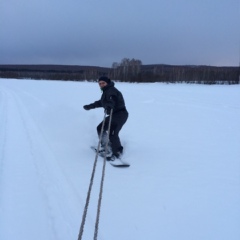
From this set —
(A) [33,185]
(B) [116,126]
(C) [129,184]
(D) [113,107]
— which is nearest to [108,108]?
(D) [113,107]

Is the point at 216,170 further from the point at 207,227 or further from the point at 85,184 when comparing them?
the point at 85,184

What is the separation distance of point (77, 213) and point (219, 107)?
10350 mm

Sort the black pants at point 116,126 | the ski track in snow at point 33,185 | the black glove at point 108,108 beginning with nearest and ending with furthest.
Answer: the ski track in snow at point 33,185
the black glove at point 108,108
the black pants at point 116,126

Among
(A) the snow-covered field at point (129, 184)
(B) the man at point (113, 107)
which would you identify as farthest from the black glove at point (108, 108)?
(A) the snow-covered field at point (129, 184)

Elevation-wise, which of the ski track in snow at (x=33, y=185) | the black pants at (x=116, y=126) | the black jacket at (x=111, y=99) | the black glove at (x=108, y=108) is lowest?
the ski track in snow at (x=33, y=185)

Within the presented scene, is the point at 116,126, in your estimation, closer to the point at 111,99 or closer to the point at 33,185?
the point at 111,99

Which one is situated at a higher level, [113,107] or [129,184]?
[113,107]

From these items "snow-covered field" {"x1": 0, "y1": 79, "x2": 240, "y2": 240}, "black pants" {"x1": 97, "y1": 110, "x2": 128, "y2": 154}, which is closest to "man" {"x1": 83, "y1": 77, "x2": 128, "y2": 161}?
"black pants" {"x1": 97, "y1": 110, "x2": 128, "y2": 154}

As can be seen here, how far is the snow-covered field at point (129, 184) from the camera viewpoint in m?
3.49

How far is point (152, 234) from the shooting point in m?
3.39

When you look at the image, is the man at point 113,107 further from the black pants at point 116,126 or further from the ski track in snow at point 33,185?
the ski track in snow at point 33,185

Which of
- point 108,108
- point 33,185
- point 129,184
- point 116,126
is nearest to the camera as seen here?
point 33,185

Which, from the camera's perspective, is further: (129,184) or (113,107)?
(113,107)

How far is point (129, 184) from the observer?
15.6 feet
